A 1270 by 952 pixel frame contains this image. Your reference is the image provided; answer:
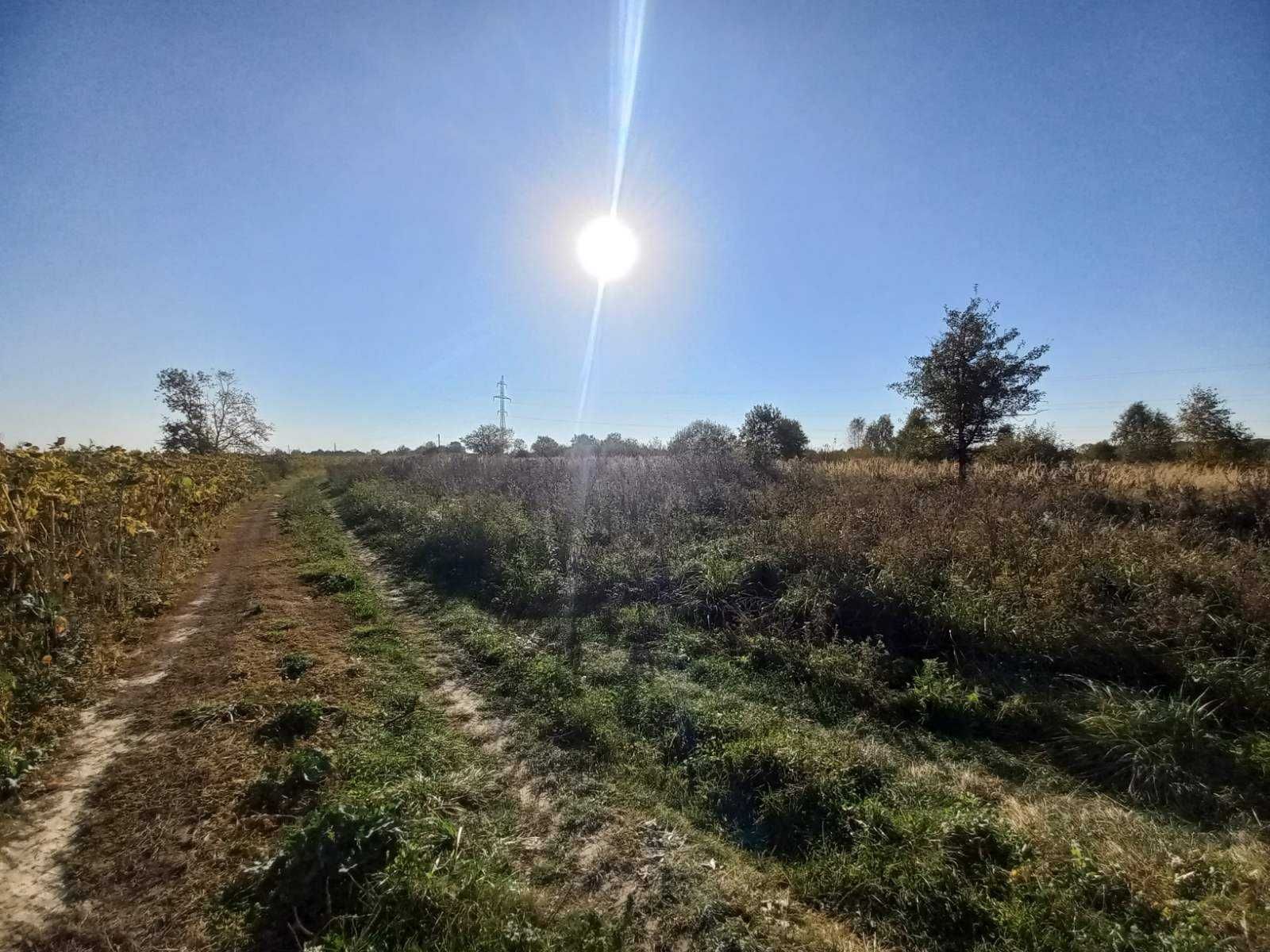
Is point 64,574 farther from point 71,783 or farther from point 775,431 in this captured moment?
point 775,431

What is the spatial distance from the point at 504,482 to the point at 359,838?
14.3m

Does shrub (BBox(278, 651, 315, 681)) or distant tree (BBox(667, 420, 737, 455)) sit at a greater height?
distant tree (BBox(667, 420, 737, 455))

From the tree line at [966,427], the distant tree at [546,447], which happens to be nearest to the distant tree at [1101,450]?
the tree line at [966,427]

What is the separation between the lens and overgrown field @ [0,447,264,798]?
14.9ft

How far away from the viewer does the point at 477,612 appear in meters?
7.59

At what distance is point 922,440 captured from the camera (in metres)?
17.3

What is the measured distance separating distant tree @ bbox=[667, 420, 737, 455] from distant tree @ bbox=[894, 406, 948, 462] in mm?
6916

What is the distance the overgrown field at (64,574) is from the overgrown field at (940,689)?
3.80m

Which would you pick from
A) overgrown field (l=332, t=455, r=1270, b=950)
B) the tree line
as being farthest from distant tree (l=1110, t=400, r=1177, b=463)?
overgrown field (l=332, t=455, r=1270, b=950)

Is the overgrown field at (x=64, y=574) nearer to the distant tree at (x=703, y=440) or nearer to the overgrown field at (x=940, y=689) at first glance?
the overgrown field at (x=940, y=689)

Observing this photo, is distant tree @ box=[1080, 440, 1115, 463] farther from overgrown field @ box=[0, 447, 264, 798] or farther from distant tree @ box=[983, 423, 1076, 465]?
overgrown field @ box=[0, 447, 264, 798]

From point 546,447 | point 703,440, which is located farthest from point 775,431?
A: point 546,447

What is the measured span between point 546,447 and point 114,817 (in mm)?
48610

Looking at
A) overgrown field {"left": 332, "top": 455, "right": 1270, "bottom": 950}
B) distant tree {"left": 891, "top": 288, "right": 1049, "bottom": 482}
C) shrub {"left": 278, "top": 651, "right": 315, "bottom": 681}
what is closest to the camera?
overgrown field {"left": 332, "top": 455, "right": 1270, "bottom": 950}
